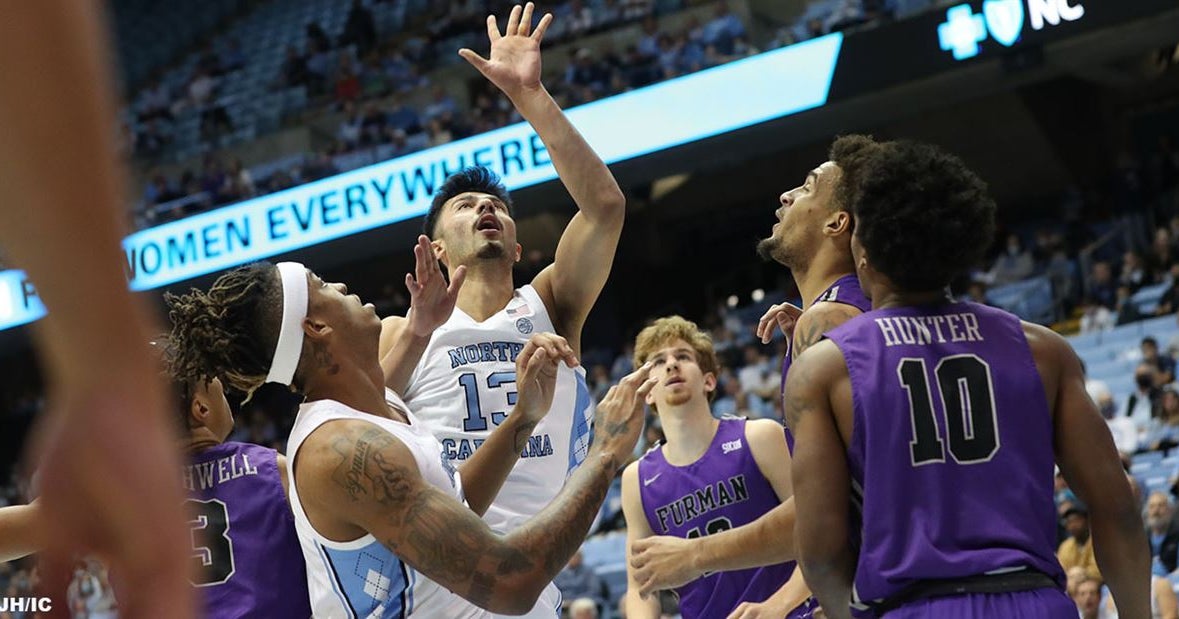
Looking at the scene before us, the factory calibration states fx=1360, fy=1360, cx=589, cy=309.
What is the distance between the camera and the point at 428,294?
14.8 feet

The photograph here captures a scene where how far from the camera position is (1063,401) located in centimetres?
332

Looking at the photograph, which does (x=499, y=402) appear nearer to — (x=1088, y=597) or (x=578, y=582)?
(x=1088, y=597)

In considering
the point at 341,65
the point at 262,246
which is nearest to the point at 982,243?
the point at 262,246

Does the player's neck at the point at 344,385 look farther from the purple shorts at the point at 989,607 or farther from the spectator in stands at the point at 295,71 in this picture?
the spectator in stands at the point at 295,71

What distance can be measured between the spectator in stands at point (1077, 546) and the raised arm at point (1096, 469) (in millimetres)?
6053

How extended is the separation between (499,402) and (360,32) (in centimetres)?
2077

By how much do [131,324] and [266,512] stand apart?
3574 mm

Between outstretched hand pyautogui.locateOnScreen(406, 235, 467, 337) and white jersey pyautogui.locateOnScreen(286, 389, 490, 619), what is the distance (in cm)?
83

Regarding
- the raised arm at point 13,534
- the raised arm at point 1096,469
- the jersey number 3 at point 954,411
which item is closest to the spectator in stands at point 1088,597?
the raised arm at point 1096,469

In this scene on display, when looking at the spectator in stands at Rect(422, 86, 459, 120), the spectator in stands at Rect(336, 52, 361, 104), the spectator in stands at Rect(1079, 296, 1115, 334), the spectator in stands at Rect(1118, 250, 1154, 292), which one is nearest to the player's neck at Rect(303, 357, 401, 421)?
the spectator in stands at Rect(1079, 296, 1115, 334)

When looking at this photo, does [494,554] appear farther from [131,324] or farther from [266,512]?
[131,324]

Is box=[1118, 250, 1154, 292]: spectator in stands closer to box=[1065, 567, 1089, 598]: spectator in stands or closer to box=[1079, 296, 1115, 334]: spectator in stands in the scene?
box=[1079, 296, 1115, 334]: spectator in stands

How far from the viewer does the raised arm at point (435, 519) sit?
312cm

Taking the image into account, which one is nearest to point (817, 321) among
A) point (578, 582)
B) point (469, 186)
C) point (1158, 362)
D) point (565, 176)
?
point (565, 176)
